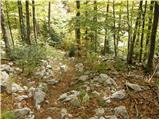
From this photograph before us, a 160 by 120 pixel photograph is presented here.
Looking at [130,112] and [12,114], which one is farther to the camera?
[130,112]

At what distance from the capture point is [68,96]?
8445 mm

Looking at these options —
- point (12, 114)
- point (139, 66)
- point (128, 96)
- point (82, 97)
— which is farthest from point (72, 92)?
point (139, 66)

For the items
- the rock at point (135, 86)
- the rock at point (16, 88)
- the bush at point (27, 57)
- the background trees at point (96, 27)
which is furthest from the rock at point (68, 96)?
the background trees at point (96, 27)

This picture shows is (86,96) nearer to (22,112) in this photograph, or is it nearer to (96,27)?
(22,112)

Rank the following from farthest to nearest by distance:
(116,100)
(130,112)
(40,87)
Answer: (40,87) < (116,100) < (130,112)

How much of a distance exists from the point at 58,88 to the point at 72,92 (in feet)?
3.23

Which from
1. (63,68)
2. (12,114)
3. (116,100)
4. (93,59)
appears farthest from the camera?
(63,68)

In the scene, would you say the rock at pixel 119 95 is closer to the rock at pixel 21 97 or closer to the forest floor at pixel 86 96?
the forest floor at pixel 86 96

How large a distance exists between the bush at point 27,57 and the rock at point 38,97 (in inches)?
78.7

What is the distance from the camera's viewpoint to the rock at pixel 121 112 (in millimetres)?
7440

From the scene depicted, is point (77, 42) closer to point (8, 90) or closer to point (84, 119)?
point (8, 90)

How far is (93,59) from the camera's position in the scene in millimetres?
11109

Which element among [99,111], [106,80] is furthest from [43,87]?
[99,111]

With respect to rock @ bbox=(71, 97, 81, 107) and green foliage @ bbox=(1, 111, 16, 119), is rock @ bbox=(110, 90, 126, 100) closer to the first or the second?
rock @ bbox=(71, 97, 81, 107)
